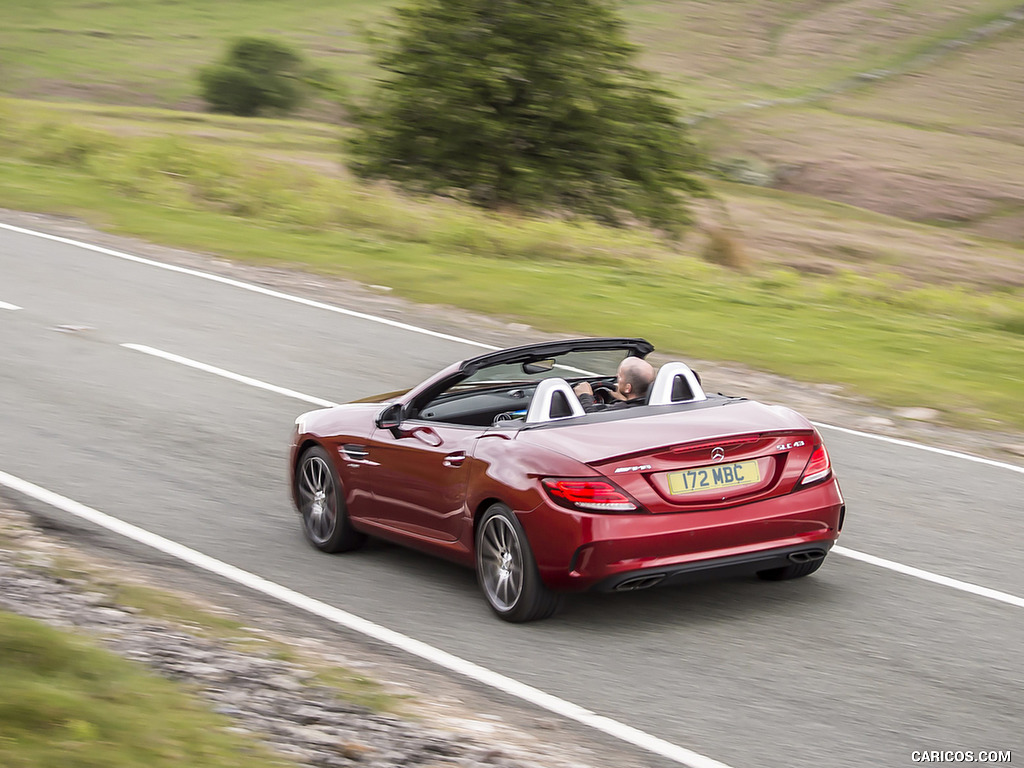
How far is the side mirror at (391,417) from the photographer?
7.77m

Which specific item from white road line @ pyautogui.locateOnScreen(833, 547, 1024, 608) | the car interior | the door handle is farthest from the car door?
white road line @ pyautogui.locateOnScreen(833, 547, 1024, 608)

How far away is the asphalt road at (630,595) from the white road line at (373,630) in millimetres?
74

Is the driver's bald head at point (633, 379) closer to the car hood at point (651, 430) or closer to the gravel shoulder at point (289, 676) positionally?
the car hood at point (651, 430)

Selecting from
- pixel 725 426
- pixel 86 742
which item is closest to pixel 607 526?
pixel 725 426

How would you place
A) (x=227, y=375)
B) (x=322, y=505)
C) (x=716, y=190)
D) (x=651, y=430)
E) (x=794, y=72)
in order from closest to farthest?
(x=651, y=430) < (x=322, y=505) < (x=227, y=375) < (x=716, y=190) < (x=794, y=72)

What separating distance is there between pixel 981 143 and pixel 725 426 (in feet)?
209

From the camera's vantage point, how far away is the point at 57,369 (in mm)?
13117

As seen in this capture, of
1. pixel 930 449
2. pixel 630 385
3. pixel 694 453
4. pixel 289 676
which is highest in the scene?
pixel 630 385

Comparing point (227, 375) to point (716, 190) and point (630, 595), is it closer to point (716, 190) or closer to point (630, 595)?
point (630, 595)

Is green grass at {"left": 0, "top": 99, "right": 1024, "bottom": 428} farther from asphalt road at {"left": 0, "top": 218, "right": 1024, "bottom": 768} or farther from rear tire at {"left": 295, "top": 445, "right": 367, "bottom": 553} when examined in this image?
rear tire at {"left": 295, "top": 445, "right": 367, "bottom": 553}

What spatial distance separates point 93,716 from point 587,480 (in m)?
2.66

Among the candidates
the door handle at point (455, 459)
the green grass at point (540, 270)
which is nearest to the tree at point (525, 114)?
the green grass at point (540, 270)

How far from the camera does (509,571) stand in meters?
6.90

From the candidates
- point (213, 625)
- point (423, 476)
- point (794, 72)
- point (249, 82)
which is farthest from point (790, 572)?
point (794, 72)
